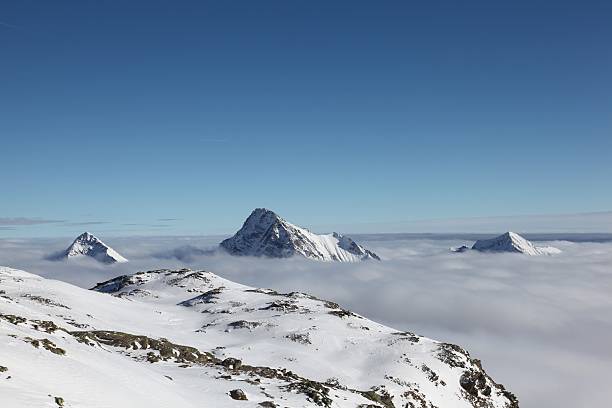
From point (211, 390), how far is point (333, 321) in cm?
6689

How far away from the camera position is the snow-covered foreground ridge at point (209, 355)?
973 inches

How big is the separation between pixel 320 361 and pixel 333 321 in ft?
80.5

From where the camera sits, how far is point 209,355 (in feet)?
201

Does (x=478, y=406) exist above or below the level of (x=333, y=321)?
below

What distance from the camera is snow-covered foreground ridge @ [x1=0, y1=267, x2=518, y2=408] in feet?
81.0

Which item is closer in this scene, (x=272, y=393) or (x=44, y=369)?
(x=44, y=369)

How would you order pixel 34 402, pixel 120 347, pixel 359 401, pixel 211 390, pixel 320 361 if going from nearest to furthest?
1. pixel 34 402
2. pixel 211 390
3. pixel 359 401
4. pixel 120 347
5. pixel 320 361

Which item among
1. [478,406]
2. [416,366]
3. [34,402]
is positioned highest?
[34,402]

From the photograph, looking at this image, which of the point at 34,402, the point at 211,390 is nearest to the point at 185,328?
the point at 211,390

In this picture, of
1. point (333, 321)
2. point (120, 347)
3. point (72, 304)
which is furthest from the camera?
point (333, 321)

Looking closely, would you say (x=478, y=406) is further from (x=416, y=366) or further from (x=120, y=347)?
(x=120, y=347)

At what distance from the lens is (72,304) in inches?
3290

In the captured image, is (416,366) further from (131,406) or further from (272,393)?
(131,406)

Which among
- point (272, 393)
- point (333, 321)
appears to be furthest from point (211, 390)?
point (333, 321)
